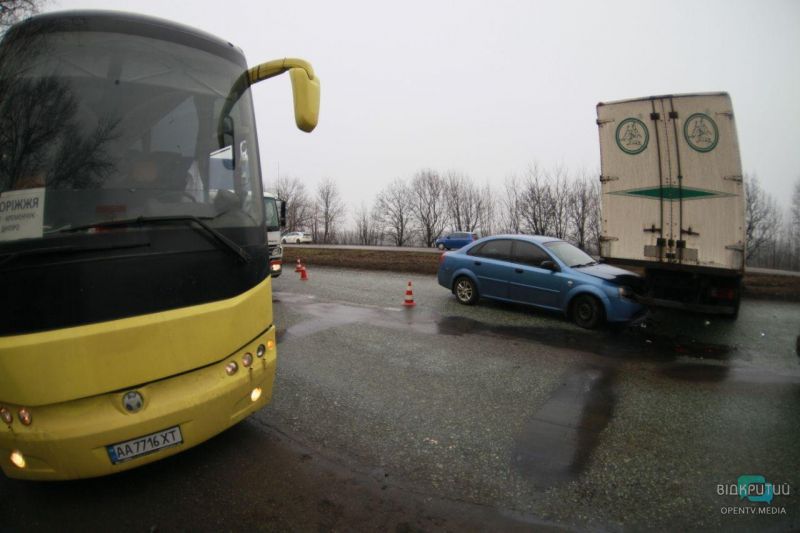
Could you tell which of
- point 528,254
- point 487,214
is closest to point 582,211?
point 487,214

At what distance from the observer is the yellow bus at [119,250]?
7.77ft

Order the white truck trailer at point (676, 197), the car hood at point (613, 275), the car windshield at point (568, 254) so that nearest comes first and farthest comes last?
the white truck trailer at point (676, 197), the car hood at point (613, 275), the car windshield at point (568, 254)

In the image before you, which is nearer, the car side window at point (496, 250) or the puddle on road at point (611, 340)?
the puddle on road at point (611, 340)

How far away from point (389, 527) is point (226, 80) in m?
3.59

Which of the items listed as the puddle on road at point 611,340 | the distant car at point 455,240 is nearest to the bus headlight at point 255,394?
the puddle on road at point 611,340

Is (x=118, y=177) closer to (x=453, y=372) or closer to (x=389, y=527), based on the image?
(x=389, y=527)

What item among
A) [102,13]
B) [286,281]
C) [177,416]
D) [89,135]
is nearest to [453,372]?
[177,416]

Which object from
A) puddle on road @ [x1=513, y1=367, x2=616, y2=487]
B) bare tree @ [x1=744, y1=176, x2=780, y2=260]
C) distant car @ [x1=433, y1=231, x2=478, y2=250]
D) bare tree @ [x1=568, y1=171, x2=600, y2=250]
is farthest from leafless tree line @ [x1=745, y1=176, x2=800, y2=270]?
puddle on road @ [x1=513, y1=367, x2=616, y2=487]

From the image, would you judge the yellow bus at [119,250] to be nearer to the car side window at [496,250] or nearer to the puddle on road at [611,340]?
the puddle on road at [611,340]

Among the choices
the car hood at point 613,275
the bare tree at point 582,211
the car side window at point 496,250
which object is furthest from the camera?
the bare tree at point 582,211

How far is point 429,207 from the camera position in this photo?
229ft

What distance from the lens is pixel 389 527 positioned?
2.64m

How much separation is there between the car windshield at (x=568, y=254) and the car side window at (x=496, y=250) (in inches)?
31.4

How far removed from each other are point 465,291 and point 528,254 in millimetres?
1715
